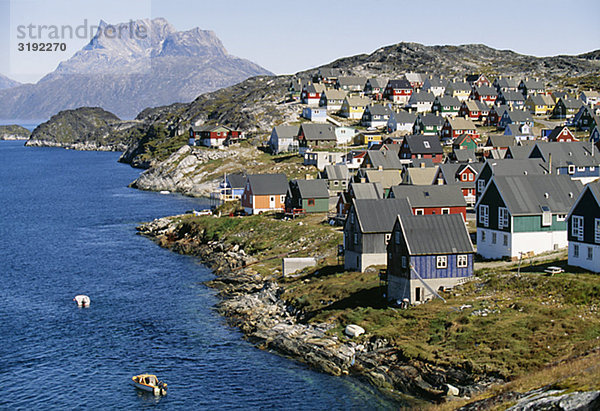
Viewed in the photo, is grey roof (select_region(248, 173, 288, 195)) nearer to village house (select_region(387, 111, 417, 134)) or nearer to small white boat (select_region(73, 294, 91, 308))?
small white boat (select_region(73, 294, 91, 308))

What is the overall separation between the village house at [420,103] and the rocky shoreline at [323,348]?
125m

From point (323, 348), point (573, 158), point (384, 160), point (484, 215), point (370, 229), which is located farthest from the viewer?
point (384, 160)

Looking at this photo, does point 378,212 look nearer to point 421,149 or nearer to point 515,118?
point 421,149

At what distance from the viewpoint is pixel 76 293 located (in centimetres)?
7375

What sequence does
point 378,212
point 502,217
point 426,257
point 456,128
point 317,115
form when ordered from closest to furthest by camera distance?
point 426,257 < point 502,217 < point 378,212 < point 456,128 < point 317,115

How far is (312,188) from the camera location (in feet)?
333

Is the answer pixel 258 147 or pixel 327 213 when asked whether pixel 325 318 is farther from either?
pixel 258 147

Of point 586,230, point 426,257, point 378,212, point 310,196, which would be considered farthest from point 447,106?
point 426,257

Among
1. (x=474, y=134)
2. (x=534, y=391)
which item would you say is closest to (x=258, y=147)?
(x=474, y=134)

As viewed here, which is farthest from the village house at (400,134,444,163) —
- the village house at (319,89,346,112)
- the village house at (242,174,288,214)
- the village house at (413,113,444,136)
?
the village house at (319,89,346,112)

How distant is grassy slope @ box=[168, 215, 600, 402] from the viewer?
141 feet

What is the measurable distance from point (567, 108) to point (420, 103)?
1504 inches

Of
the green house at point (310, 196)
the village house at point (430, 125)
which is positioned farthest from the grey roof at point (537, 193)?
the village house at point (430, 125)

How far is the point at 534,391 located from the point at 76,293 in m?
52.9
